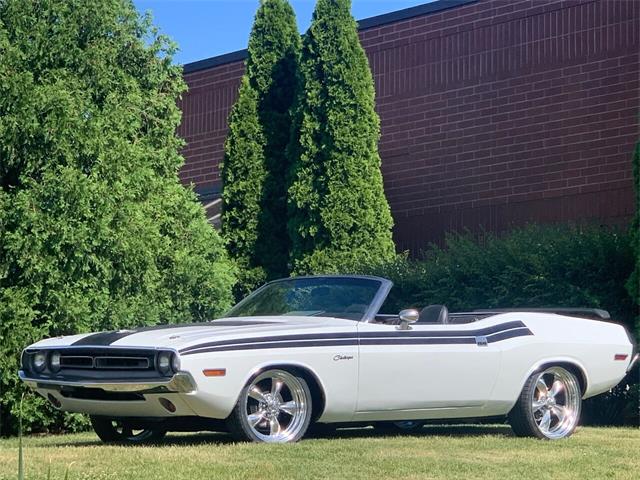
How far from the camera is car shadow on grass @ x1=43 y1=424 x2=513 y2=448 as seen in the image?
9839 mm

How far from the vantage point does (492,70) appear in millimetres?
19828

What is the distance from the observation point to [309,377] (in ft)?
31.2

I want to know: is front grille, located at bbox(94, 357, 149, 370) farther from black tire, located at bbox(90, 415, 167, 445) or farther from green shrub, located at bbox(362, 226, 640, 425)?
green shrub, located at bbox(362, 226, 640, 425)

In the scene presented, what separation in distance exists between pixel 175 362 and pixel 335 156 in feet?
35.5

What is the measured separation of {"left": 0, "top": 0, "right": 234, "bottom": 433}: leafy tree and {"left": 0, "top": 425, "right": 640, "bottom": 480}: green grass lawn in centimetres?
248

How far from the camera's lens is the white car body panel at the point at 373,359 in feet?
29.6

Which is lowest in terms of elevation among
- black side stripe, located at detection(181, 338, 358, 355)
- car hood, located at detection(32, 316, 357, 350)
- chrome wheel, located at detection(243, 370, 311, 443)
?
chrome wheel, located at detection(243, 370, 311, 443)

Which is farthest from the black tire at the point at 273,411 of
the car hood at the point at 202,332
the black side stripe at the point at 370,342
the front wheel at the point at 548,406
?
the front wheel at the point at 548,406

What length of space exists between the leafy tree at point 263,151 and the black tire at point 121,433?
31.9ft

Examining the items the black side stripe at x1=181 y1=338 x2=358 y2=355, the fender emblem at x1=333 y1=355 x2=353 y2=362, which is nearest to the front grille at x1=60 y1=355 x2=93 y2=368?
the black side stripe at x1=181 y1=338 x2=358 y2=355

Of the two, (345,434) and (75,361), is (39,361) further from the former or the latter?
(345,434)

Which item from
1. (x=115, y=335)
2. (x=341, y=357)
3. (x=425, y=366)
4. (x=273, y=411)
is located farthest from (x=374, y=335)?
(x=115, y=335)

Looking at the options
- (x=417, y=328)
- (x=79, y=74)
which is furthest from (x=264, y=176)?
(x=417, y=328)

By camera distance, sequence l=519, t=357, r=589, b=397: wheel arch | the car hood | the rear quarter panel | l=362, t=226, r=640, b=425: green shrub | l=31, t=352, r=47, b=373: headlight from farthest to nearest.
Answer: l=362, t=226, r=640, b=425: green shrub, l=519, t=357, r=589, b=397: wheel arch, the rear quarter panel, l=31, t=352, r=47, b=373: headlight, the car hood
